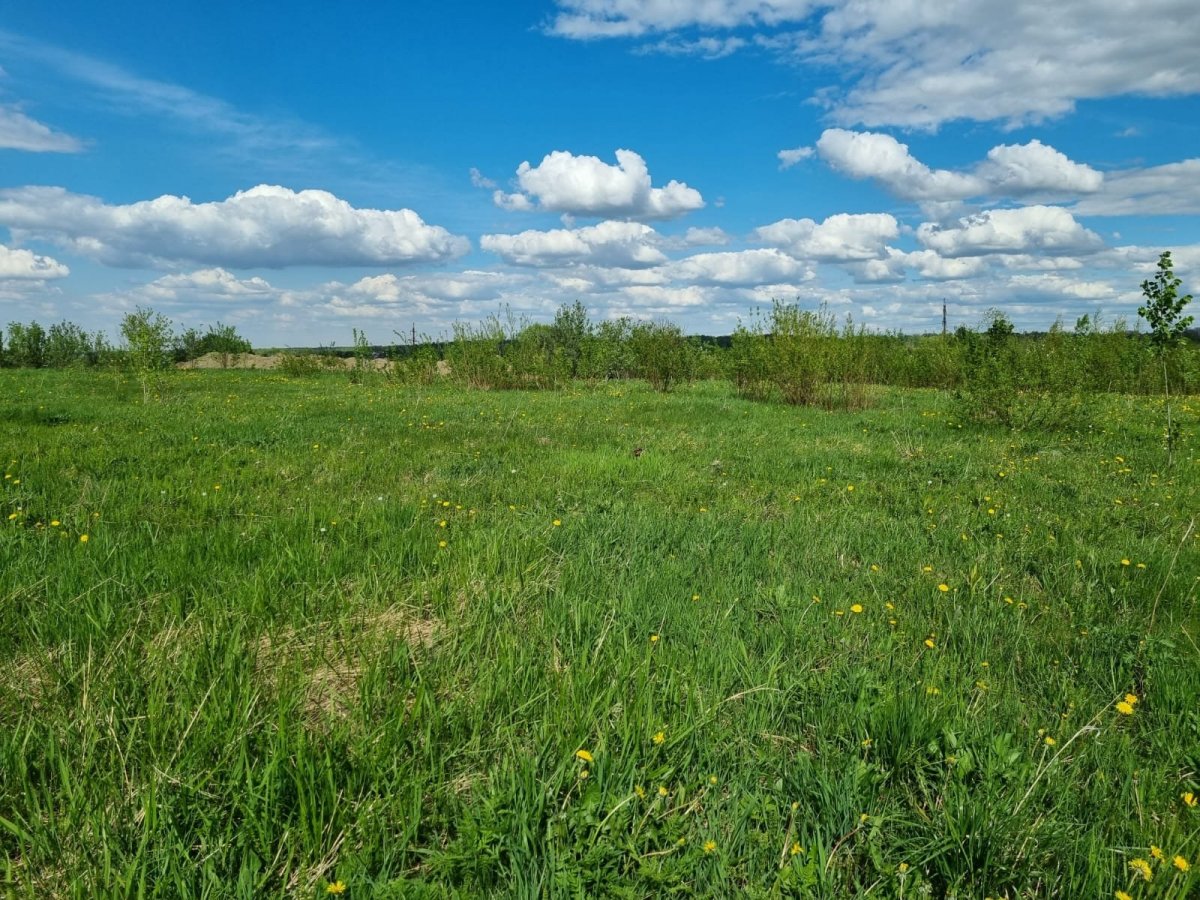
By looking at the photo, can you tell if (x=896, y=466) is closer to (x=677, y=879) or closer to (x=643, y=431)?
(x=643, y=431)

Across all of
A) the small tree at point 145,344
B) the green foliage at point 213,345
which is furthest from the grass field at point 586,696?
the green foliage at point 213,345

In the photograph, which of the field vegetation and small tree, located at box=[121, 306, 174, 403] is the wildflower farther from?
small tree, located at box=[121, 306, 174, 403]

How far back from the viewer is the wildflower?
1933 millimetres

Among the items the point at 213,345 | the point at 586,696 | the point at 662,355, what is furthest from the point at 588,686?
the point at 213,345

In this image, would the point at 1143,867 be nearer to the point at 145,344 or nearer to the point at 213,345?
the point at 145,344

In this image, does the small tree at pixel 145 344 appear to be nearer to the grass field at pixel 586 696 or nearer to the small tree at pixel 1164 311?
the grass field at pixel 586 696

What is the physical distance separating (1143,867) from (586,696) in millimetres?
1896

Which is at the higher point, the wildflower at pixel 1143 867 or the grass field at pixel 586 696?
the grass field at pixel 586 696

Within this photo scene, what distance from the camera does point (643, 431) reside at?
40.1 ft

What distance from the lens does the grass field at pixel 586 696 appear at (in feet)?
6.63

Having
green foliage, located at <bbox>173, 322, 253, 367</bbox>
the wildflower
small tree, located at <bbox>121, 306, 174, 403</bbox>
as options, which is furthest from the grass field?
green foliage, located at <bbox>173, 322, 253, 367</bbox>

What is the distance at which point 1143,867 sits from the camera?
1946 mm

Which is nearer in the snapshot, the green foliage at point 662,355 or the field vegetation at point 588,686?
the field vegetation at point 588,686

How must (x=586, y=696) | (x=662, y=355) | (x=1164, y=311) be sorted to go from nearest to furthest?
(x=586, y=696) < (x=1164, y=311) < (x=662, y=355)
